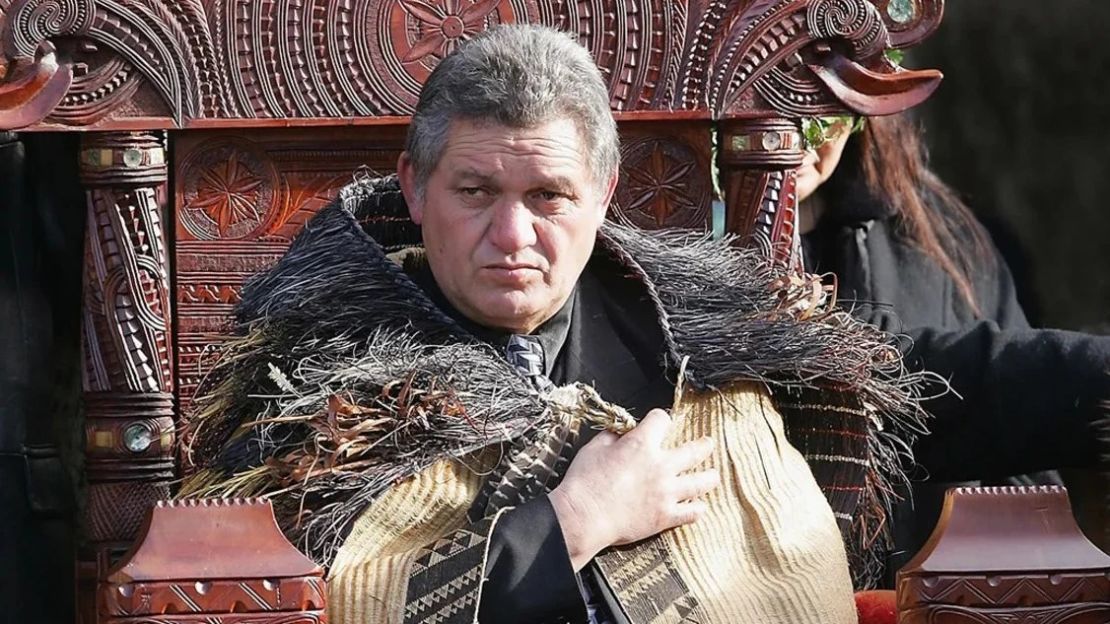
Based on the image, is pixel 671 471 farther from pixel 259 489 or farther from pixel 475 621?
pixel 259 489

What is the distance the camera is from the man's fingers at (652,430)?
10.0 feet

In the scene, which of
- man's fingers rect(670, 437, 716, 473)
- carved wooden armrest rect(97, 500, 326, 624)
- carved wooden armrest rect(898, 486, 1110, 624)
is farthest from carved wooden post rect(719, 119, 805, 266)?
carved wooden armrest rect(97, 500, 326, 624)

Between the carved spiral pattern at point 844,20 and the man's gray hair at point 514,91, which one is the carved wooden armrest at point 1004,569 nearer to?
the man's gray hair at point 514,91

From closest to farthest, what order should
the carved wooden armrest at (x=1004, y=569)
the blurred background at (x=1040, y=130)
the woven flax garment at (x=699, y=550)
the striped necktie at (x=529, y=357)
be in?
the carved wooden armrest at (x=1004, y=569) < the woven flax garment at (x=699, y=550) < the striped necktie at (x=529, y=357) < the blurred background at (x=1040, y=130)

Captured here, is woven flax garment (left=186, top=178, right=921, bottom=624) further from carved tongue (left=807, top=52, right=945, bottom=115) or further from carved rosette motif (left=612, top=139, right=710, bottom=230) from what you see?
carved tongue (left=807, top=52, right=945, bottom=115)

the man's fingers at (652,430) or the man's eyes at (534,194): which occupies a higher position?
the man's eyes at (534,194)

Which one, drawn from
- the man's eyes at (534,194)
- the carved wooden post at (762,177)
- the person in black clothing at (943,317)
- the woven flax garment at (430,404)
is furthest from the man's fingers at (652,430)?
the person in black clothing at (943,317)

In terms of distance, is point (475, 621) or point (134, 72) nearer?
point (475, 621)

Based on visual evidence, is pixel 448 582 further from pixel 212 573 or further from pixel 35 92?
pixel 35 92

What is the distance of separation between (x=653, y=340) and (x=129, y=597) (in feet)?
3.27

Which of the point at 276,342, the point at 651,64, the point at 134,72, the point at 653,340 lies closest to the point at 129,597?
the point at 276,342

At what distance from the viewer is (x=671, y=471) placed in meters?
3.06

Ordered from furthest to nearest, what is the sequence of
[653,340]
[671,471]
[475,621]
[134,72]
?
[134,72] → [653,340] → [671,471] → [475,621]

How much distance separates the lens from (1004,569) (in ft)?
9.11
